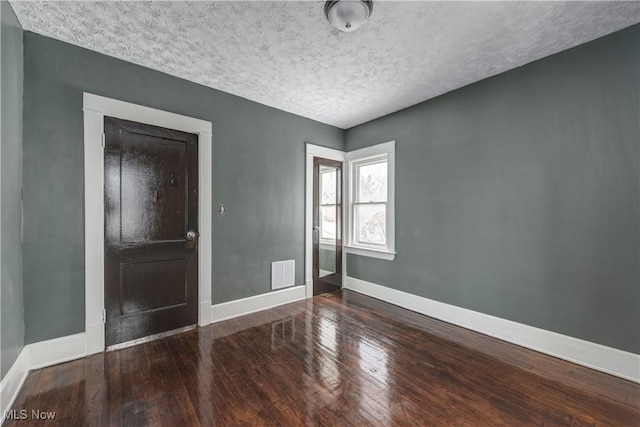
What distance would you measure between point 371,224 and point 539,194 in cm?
214

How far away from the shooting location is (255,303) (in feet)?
11.1

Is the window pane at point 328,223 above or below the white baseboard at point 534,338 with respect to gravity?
above

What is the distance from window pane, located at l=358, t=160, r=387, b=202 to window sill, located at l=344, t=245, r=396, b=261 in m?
0.77

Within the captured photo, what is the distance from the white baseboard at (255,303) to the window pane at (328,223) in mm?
901

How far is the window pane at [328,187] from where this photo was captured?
4.20 meters

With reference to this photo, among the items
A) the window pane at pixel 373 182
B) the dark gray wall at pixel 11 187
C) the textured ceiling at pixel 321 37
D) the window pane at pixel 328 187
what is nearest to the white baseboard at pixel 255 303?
the window pane at pixel 328 187

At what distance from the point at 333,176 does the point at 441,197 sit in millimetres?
1729

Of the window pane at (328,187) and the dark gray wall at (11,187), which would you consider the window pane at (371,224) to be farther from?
the dark gray wall at (11,187)

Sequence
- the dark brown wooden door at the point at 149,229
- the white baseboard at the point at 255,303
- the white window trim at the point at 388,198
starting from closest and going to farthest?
the dark brown wooden door at the point at 149,229
the white baseboard at the point at 255,303
the white window trim at the point at 388,198

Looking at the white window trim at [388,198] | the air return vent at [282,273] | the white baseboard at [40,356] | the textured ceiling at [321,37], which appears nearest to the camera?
the white baseboard at [40,356]

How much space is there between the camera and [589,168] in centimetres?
224

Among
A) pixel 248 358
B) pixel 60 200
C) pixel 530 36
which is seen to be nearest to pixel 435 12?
pixel 530 36

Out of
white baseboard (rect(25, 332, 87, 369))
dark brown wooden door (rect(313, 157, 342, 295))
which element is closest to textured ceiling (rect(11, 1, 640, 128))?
dark brown wooden door (rect(313, 157, 342, 295))

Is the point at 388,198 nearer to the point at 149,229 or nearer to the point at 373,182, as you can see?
the point at 373,182
